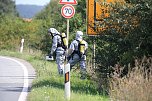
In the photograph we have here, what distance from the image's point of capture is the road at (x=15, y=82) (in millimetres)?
14164

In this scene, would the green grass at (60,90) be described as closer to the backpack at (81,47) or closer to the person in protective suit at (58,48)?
the backpack at (81,47)

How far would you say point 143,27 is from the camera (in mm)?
13508

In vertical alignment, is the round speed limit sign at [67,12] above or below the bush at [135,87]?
above

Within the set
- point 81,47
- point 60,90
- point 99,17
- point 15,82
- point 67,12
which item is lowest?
point 15,82

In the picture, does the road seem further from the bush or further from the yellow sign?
the bush

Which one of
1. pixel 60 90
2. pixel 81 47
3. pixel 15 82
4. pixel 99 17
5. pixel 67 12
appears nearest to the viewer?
pixel 60 90

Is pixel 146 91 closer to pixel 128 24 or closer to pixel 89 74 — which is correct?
pixel 128 24

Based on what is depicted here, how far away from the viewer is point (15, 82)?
18.1 metres

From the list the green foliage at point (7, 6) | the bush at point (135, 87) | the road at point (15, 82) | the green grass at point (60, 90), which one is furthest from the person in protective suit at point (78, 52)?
the green foliage at point (7, 6)

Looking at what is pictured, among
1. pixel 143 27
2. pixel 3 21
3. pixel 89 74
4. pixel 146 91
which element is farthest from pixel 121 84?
pixel 3 21

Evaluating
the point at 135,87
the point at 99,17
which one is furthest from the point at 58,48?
the point at 135,87

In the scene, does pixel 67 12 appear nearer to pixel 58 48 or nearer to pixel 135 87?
pixel 58 48

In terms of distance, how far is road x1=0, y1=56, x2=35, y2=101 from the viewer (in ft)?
46.5

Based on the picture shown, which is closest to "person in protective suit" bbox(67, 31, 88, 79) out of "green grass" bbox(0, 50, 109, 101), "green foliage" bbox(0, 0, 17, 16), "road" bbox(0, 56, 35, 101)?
"green grass" bbox(0, 50, 109, 101)
